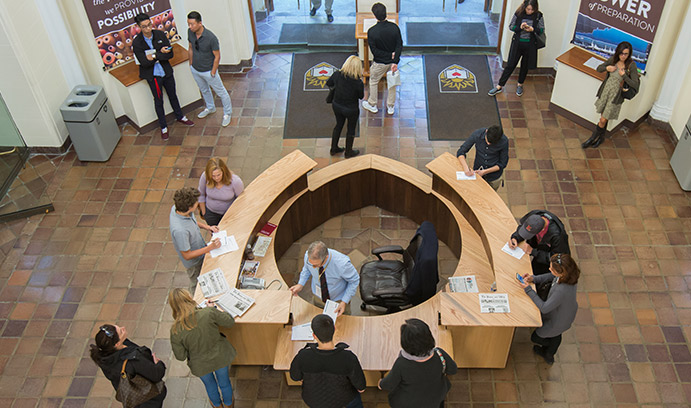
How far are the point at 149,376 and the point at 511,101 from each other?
657cm

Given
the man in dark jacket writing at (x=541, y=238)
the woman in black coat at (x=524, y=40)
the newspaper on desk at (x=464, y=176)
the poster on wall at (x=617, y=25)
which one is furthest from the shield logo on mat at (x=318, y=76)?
the man in dark jacket writing at (x=541, y=238)

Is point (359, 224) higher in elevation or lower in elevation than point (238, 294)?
lower

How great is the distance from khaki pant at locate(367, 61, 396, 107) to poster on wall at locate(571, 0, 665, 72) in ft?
8.76

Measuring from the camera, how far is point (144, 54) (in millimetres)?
7484

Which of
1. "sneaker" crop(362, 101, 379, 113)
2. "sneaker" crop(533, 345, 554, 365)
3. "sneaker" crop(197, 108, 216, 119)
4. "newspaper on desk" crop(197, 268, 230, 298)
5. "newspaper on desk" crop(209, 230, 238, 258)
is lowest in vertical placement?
"sneaker" crop(533, 345, 554, 365)

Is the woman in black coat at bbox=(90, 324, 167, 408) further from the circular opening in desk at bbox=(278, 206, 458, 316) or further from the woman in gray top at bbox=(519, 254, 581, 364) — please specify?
the woman in gray top at bbox=(519, 254, 581, 364)

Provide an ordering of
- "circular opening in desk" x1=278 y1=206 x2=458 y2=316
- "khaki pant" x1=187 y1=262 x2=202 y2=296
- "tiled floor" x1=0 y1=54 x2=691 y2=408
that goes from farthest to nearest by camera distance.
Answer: "circular opening in desk" x1=278 y1=206 x2=458 y2=316 < "khaki pant" x1=187 y1=262 x2=202 y2=296 < "tiled floor" x1=0 y1=54 x2=691 y2=408

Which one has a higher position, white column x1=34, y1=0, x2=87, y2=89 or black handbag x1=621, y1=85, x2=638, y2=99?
white column x1=34, y1=0, x2=87, y2=89

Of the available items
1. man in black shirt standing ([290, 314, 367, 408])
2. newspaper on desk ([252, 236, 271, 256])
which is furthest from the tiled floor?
newspaper on desk ([252, 236, 271, 256])

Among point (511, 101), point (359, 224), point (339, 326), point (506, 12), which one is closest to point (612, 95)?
point (511, 101)

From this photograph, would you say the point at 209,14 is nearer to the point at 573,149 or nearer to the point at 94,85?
the point at 94,85

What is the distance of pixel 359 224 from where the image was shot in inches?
273

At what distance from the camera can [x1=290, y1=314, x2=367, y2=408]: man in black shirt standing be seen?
394 cm

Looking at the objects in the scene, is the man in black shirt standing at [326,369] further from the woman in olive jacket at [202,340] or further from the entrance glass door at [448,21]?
the entrance glass door at [448,21]
